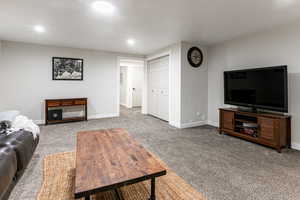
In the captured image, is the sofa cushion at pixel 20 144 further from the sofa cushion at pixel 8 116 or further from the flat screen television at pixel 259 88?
the flat screen television at pixel 259 88

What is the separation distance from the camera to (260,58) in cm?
324

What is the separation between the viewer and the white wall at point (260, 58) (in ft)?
8.98

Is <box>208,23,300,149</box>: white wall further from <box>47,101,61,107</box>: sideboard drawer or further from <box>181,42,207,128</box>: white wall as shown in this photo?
<box>47,101,61,107</box>: sideboard drawer

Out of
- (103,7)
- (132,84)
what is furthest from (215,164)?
(132,84)

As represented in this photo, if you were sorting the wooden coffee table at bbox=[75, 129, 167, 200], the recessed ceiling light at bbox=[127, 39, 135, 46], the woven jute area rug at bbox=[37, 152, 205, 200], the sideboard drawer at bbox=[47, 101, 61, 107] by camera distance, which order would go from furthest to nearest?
1. the sideboard drawer at bbox=[47, 101, 61, 107]
2. the recessed ceiling light at bbox=[127, 39, 135, 46]
3. the woven jute area rug at bbox=[37, 152, 205, 200]
4. the wooden coffee table at bbox=[75, 129, 167, 200]

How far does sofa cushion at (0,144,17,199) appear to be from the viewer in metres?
1.19

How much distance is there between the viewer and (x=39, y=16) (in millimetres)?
2590

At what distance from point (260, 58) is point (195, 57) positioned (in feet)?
4.81

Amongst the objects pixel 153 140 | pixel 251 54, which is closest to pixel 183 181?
pixel 153 140

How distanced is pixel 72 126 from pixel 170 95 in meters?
2.76

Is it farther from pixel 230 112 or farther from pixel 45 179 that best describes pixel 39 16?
pixel 230 112

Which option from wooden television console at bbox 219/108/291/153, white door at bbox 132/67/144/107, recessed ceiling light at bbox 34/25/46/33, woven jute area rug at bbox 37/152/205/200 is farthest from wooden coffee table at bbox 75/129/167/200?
white door at bbox 132/67/144/107

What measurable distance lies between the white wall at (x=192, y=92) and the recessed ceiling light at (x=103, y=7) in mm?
2149

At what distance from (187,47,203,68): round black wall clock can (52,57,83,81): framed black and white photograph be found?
3252 millimetres
